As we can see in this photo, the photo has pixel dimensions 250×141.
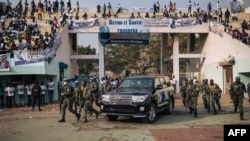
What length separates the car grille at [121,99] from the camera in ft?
44.2

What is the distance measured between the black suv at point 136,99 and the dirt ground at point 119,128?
16.7 inches

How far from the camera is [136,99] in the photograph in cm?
1341

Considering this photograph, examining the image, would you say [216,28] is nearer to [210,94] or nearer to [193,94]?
[210,94]

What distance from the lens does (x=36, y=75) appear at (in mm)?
24656

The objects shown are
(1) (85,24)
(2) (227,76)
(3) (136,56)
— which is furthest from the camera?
(3) (136,56)

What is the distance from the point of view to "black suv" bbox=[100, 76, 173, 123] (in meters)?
13.4

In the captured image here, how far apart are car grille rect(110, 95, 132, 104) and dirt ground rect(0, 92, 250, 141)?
0.85 m

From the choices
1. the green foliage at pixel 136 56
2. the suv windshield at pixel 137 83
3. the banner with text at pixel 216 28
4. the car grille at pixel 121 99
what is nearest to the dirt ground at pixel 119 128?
the car grille at pixel 121 99

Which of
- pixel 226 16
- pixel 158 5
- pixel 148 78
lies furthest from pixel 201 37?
pixel 148 78

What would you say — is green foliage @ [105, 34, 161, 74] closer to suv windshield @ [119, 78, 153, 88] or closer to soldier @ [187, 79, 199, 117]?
soldier @ [187, 79, 199, 117]

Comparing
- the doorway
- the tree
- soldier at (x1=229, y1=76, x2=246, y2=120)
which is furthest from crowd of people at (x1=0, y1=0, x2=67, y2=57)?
the tree
